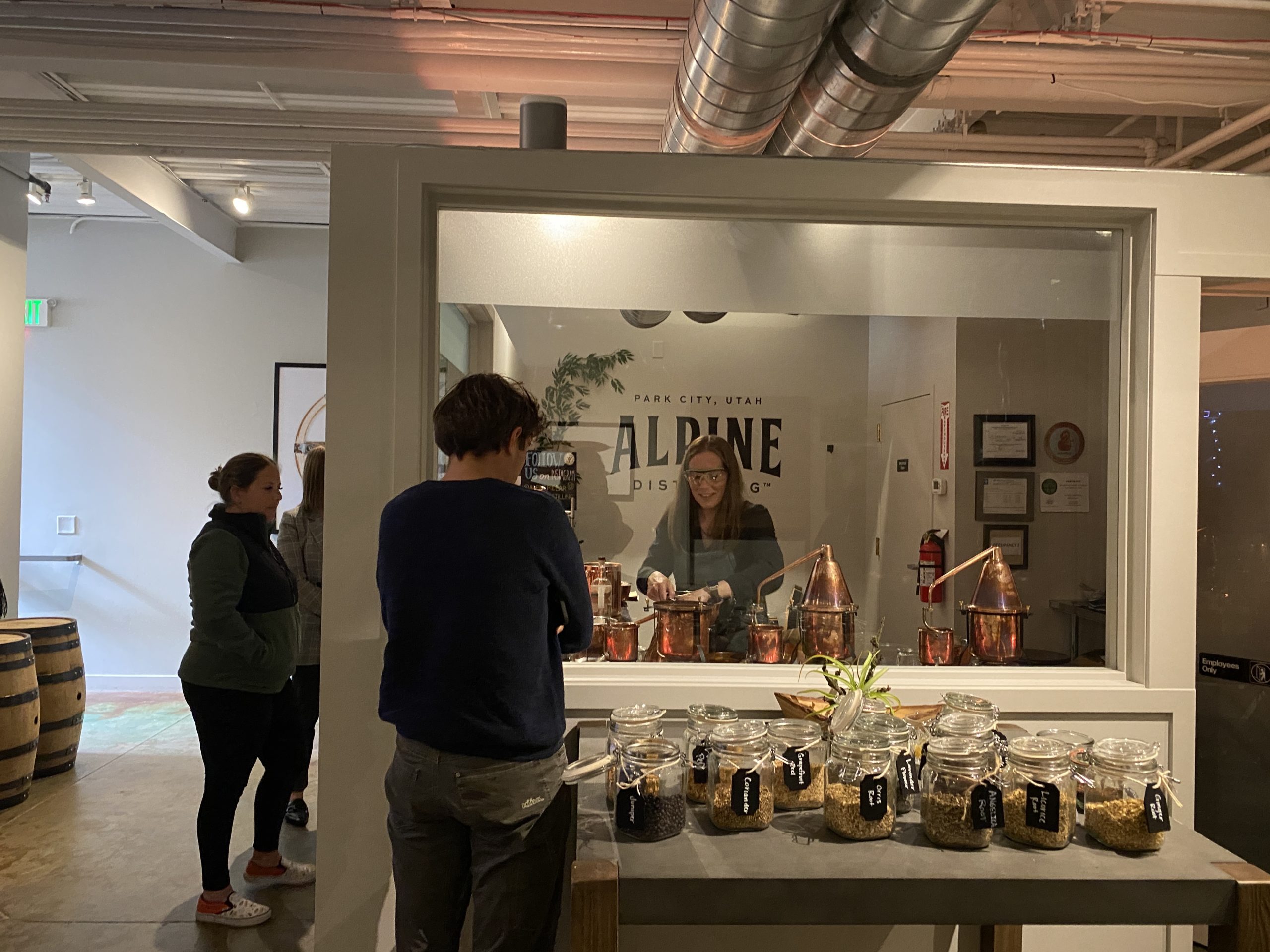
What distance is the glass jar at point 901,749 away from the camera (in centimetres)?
165

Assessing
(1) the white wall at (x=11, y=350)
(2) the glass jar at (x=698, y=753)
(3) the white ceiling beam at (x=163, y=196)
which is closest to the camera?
(2) the glass jar at (x=698, y=753)

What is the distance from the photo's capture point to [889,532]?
2586 millimetres

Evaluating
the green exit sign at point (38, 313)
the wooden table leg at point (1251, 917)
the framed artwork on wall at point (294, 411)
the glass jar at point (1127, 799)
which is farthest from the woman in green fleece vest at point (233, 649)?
the green exit sign at point (38, 313)

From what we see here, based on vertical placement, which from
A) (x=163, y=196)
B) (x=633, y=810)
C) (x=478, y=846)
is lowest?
(x=478, y=846)

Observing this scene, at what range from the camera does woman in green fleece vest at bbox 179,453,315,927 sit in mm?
2994

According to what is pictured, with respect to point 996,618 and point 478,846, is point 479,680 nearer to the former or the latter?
point 478,846

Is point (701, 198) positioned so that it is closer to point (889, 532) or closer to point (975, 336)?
point (975, 336)

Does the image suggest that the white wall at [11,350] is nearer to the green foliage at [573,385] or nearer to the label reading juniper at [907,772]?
the green foliage at [573,385]

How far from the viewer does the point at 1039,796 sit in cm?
155

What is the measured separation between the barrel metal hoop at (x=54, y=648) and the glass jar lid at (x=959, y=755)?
4.31 metres

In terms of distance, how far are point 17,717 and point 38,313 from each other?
12.8 ft

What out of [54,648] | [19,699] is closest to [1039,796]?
[19,699]

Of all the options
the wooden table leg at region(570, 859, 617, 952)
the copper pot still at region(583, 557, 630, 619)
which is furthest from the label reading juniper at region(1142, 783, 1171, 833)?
the copper pot still at region(583, 557, 630, 619)

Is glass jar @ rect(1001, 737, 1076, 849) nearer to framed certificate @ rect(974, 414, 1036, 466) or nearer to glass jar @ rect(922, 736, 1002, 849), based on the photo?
glass jar @ rect(922, 736, 1002, 849)
